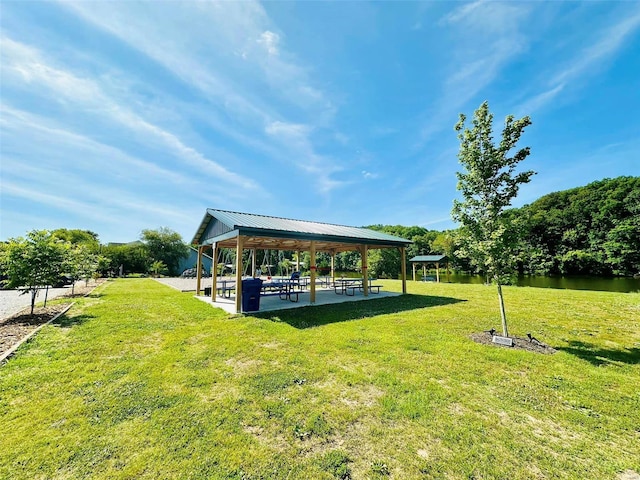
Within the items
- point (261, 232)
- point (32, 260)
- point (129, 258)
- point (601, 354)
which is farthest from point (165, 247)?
point (601, 354)

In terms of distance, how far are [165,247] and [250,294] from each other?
115 ft

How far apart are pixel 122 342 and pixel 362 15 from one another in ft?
41.1

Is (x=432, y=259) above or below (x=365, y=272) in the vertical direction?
above

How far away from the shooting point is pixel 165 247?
1469 inches

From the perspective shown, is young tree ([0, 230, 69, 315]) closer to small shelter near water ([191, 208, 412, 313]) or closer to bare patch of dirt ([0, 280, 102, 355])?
bare patch of dirt ([0, 280, 102, 355])

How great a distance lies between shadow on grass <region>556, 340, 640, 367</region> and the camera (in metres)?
4.59

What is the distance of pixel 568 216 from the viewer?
41531 mm

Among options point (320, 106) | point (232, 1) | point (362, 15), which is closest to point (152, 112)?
point (232, 1)

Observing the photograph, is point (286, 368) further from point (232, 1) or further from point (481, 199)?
point (232, 1)

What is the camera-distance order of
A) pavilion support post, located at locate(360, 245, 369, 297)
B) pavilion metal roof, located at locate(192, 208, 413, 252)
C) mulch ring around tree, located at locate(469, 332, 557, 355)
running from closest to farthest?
mulch ring around tree, located at locate(469, 332, 557, 355) < pavilion metal roof, located at locate(192, 208, 413, 252) < pavilion support post, located at locate(360, 245, 369, 297)

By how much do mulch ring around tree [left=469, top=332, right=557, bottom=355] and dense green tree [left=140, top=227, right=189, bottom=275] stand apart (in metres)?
39.6

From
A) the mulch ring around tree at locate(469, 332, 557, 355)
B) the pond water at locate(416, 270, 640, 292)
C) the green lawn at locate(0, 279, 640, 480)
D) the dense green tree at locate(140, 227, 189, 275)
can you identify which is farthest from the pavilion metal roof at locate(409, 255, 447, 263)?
the dense green tree at locate(140, 227, 189, 275)

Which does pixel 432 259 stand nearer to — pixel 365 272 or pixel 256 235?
pixel 365 272

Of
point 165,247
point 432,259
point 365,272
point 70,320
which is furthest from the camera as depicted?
point 165,247
